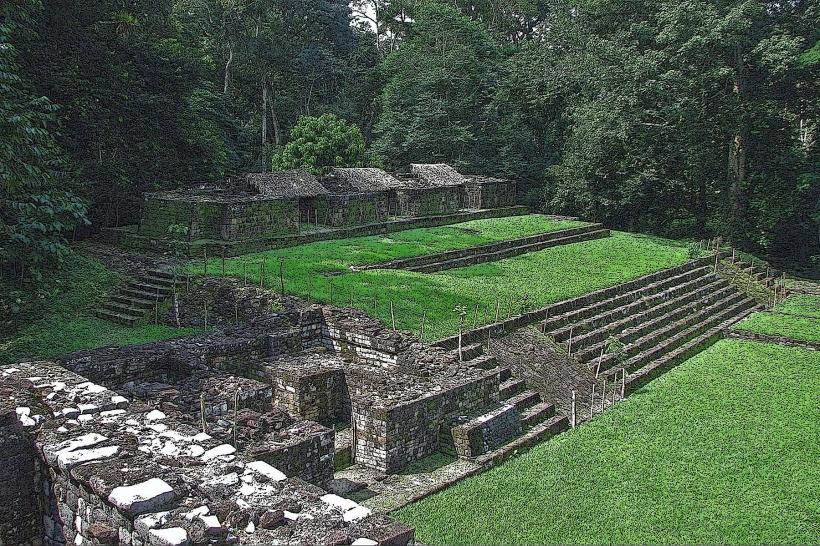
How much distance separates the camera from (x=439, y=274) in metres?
18.9

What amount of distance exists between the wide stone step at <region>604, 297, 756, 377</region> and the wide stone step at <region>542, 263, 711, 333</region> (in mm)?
1447

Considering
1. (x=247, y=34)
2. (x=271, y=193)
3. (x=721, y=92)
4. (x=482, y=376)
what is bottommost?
(x=482, y=376)

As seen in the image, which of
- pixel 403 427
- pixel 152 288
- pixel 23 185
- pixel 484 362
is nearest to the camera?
pixel 403 427

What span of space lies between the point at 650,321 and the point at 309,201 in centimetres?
1174

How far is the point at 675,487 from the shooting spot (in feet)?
29.4

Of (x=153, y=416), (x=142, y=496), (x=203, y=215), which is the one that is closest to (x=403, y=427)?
(x=153, y=416)

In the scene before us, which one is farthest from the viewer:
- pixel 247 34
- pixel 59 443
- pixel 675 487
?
pixel 247 34

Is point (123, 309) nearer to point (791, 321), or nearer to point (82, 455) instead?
point (82, 455)

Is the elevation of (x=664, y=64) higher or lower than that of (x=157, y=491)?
higher

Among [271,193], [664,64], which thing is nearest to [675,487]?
[271,193]

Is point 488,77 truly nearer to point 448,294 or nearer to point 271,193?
point 271,193

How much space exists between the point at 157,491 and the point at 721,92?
95.6 ft

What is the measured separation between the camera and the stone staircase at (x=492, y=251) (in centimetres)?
1934

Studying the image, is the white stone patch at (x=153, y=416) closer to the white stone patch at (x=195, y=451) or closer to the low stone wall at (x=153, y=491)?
the low stone wall at (x=153, y=491)
